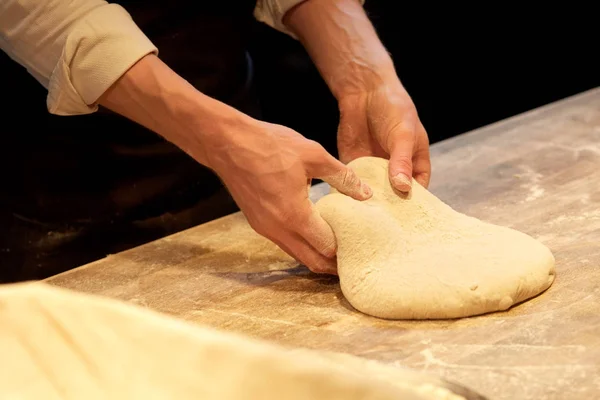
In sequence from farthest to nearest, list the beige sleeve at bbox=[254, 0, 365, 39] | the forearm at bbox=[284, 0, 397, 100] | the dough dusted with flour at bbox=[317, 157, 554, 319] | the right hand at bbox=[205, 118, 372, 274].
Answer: the beige sleeve at bbox=[254, 0, 365, 39], the forearm at bbox=[284, 0, 397, 100], the right hand at bbox=[205, 118, 372, 274], the dough dusted with flour at bbox=[317, 157, 554, 319]

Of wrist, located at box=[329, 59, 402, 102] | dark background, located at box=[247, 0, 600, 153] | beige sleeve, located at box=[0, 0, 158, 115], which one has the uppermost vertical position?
beige sleeve, located at box=[0, 0, 158, 115]

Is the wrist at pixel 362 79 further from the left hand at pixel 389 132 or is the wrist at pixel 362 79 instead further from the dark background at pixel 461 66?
the dark background at pixel 461 66

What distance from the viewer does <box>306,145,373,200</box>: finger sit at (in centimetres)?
142

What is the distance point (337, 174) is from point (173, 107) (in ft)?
1.11

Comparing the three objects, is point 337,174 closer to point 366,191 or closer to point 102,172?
point 366,191

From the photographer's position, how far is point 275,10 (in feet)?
6.51

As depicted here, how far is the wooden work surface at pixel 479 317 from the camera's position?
1104 mm

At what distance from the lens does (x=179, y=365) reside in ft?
2.15

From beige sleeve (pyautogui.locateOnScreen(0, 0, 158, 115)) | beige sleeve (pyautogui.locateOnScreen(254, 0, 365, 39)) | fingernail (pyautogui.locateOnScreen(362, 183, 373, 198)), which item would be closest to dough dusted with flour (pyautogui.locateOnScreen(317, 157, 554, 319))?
fingernail (pyautogui.locateOnScreen(362, 183, 373, 198))

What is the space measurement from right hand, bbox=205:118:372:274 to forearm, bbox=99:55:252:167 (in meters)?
0.03

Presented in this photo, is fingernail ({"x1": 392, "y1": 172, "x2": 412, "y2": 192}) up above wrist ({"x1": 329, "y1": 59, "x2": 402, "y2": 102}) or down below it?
below

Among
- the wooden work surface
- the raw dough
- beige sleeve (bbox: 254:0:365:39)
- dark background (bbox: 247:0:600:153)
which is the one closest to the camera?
the raw dough

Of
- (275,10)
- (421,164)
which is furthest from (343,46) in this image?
(421,164)

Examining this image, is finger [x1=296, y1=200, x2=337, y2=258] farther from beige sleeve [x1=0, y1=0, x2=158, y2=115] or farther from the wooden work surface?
beige sleeve [x1=0, y1=0, x2=158, y2=115]
